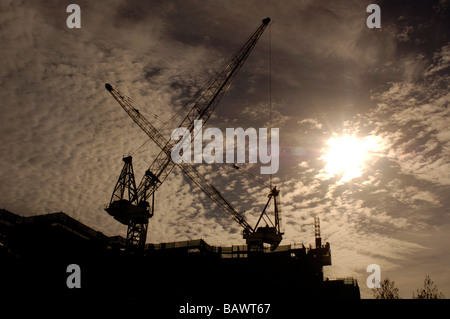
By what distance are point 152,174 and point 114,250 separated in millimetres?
21739

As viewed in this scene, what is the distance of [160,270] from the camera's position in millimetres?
55938

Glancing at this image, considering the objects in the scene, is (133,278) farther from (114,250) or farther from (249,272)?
(249,272)

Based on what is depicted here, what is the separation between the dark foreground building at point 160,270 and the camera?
165ft

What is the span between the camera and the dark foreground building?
1981 inches
